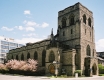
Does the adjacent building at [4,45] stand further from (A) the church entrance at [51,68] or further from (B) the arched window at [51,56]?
(A) the church entrance at [51,68]

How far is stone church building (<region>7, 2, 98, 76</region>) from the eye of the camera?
39.7m

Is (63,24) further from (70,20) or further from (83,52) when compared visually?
(83,52)

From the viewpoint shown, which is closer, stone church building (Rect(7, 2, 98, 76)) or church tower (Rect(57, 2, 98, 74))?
stone church building (Rect(7, 2, 98, 76))

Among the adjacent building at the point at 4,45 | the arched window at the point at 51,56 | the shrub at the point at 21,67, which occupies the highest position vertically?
the adjacent building at the point at 4,45

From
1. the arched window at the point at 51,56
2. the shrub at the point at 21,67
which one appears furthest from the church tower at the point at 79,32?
the shrub at the point at 21,67

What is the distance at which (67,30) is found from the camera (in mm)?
46219

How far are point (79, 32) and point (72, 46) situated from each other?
450 cm

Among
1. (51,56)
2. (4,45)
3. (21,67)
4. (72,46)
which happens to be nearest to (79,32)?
(72,46)

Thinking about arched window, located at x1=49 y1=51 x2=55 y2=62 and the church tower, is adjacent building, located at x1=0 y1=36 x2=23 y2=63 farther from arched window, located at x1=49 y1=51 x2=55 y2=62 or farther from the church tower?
arched window, located at x1=49 y1=51 x2=55 y2=62

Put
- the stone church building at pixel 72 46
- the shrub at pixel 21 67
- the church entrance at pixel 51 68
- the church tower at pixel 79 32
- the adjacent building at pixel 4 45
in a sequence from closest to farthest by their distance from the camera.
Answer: the stone church building at pixel 72 46, the church entrance at pixel 51 68, the church tower at pixel 79 32, the shrub at pixel 21 67, the adjacent building at pixel 4 45

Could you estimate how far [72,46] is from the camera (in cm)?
4325

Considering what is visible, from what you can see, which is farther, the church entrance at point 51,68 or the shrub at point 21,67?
the shrub at point 21,67

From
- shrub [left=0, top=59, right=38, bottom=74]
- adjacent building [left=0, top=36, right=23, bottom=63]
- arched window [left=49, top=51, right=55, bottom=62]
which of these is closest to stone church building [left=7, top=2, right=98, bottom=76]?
arched window [left=49, top=51, right=55, bottom=62]

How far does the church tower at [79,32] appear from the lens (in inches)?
1606
